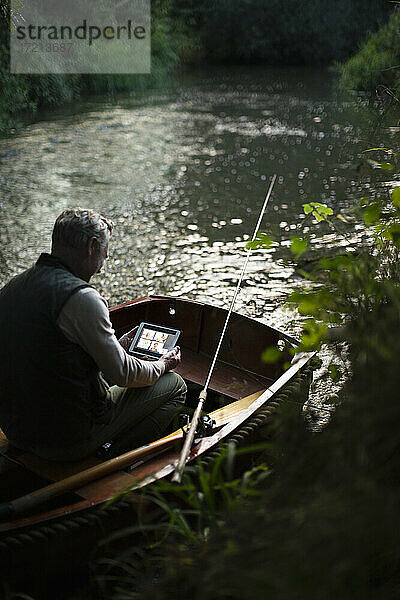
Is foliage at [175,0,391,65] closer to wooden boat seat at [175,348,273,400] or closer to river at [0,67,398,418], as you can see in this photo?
river at [0,67,398,418]

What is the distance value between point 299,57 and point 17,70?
16031 mm

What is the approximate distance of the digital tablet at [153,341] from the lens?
10.9 feet

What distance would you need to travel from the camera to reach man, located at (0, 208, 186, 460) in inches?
93.5

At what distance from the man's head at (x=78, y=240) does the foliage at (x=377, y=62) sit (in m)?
8.38

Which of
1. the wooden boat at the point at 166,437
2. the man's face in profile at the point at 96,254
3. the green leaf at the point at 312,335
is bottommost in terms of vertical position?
the wooden boat at the point at 166,437

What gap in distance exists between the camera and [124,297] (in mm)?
5746

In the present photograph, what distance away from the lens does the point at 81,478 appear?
2.47 meters

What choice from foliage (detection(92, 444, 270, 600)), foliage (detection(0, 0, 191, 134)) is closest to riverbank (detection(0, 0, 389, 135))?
foliage (detection(0, 0, 191, 134))

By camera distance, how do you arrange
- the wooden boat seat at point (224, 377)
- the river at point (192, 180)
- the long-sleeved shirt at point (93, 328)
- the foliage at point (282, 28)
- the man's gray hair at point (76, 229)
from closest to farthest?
the long-sleeved shirt at point (93, 328) → the man's gray hair at point (76, 229) → the wooden boat seat at point (224, 377) → the river at point (192, 180) → the foliage at point (282, 28)

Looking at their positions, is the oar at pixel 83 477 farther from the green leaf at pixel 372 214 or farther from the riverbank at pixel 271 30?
the riverbank at pixel 271 30

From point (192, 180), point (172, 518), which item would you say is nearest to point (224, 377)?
point (172, 518)

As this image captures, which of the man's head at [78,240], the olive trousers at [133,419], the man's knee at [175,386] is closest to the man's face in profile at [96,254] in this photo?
the man's head at [78,240]

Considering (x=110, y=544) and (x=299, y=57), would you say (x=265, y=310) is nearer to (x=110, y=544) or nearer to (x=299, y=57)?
(x=110, y=544)

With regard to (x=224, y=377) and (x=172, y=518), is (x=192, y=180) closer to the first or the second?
(x=224, y=377)
